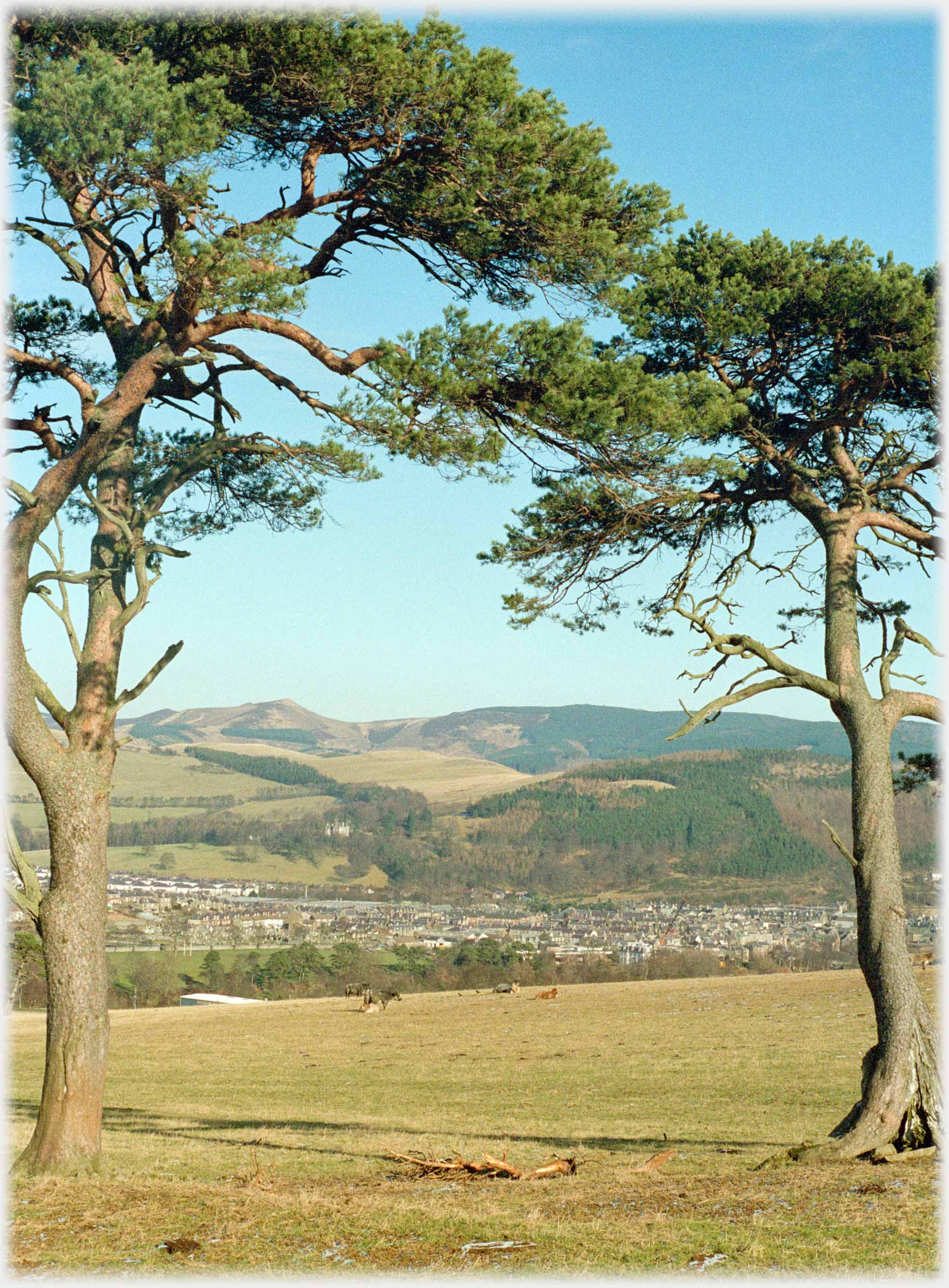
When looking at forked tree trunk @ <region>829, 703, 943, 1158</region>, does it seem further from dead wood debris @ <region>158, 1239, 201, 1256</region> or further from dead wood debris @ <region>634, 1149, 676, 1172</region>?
dead wood debris @ <region>158, 1239, 201, 1256</region>

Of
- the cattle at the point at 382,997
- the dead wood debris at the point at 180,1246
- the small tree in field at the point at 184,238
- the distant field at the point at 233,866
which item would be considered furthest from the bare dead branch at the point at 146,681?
the distant field at the point at 233,866

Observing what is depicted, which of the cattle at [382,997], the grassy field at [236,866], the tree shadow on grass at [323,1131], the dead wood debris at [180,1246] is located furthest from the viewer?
the grassy field at [236,866]

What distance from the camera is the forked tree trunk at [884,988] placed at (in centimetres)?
1104

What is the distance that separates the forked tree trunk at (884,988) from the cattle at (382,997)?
3432 centimetres

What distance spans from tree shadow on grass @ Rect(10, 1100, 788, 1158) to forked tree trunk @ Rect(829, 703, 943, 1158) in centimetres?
278

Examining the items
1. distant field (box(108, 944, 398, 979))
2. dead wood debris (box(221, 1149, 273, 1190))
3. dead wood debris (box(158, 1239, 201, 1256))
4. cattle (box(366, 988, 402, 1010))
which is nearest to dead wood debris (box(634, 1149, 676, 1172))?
dead wood debris (box(221, 1149, 273, 1190))

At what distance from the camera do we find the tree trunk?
33.6ft

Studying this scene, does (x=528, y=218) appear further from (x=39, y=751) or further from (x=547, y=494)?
(x=39, y=751)

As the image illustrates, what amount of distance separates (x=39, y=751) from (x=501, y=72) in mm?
8310

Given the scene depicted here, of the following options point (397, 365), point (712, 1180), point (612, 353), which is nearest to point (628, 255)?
point (612, 353)

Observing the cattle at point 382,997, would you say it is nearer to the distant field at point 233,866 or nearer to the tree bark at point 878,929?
the tree bark at point 878,929

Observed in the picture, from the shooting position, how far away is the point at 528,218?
1138cm

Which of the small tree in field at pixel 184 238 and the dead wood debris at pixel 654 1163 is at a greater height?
the small tree in field at pixel 184 238

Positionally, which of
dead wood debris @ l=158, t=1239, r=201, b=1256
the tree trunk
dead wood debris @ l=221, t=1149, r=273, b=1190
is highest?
the tree trunk
